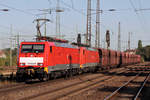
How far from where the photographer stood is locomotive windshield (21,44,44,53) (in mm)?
18005

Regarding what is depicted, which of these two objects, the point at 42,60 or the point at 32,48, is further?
the point at 32,48

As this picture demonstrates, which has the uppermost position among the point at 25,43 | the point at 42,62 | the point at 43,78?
the point at 25,43

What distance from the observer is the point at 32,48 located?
59.9 ft

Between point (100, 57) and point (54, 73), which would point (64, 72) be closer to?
point (54, 73)

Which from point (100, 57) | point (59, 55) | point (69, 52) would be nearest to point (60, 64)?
point (59, 55)

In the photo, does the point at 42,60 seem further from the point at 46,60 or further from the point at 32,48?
the point at 32,48

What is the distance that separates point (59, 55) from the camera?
794 inches

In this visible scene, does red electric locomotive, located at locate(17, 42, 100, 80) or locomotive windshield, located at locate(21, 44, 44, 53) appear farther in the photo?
locomotive windshield, located at locate(21, 44, 44, 53)

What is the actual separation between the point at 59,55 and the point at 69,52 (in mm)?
2672

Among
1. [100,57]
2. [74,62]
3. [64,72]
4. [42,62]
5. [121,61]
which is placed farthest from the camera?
[121,61]

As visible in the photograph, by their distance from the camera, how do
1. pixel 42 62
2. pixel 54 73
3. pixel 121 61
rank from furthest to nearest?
pixel 121 61, pixel 54 73, pixel 42 62

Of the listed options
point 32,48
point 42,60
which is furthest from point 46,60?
point 32,48

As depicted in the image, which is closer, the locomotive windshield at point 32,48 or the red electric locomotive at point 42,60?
the red electric locomotive at point 42,60

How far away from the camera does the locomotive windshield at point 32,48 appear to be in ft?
59.1
